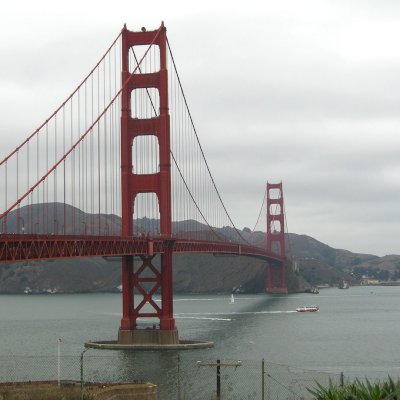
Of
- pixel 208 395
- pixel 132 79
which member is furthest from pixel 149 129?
pixel 208 395

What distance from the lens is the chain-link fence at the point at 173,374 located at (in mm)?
37281

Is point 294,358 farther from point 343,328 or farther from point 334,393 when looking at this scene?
point 334,393

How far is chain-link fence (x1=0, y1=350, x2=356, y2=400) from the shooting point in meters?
Result: 37.3

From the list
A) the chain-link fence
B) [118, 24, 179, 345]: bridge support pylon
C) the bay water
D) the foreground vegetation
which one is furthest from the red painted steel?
the foreground vegetation

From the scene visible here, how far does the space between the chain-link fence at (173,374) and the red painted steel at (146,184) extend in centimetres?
554

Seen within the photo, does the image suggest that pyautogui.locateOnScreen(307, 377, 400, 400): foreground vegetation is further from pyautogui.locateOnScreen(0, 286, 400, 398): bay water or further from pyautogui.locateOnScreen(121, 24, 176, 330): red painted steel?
pyautogui.locateOnScreen(121, 24, 176, 330): red painted steel

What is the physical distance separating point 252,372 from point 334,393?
3073 cm

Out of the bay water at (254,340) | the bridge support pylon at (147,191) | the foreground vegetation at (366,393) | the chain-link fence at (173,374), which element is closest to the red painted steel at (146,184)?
the bridge support pylon at (147,191)

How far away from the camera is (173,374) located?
46.8m

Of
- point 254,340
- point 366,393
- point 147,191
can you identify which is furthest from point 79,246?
point 366,393

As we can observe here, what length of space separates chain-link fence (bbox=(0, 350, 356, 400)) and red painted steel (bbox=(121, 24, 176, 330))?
18.2 ft

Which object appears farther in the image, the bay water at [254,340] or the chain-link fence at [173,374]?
the bay water at [254,340]

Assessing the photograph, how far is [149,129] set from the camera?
2537 inches

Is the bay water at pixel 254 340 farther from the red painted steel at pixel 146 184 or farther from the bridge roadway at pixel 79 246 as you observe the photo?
the bridge roadway at pixel 79 246
